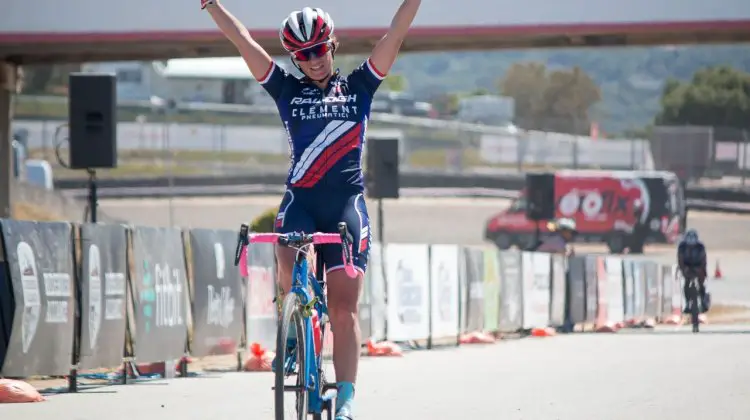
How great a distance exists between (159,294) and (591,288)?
1654cm

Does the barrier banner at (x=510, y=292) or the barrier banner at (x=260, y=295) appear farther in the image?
the barrier banner at (x=510, y=292)

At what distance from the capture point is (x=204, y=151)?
71.4m

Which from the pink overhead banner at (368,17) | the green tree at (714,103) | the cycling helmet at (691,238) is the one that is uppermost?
the green tree at (714,103)

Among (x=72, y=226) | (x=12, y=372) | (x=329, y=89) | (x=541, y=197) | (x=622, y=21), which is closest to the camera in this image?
(x=329, y=89)

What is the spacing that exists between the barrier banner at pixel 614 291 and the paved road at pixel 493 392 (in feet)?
46.2

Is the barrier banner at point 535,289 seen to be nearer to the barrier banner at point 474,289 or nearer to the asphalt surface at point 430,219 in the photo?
the barrier banner at point 474,289

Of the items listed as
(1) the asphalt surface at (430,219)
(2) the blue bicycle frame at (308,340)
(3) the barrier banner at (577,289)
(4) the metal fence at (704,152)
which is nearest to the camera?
(2) the blue bicycle frame at (308,340)

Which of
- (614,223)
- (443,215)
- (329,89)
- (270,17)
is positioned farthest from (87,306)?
(443,215)

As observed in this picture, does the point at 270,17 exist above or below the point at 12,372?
above

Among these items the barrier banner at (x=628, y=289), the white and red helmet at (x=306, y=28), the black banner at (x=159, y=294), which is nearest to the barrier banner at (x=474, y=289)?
the black banner at (x=159, y=294)

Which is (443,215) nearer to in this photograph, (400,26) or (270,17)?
(270,17)

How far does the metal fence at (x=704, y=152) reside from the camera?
79.4 m

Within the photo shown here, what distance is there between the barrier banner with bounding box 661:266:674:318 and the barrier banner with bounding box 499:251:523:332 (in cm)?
1259

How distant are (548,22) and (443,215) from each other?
46.4 m
